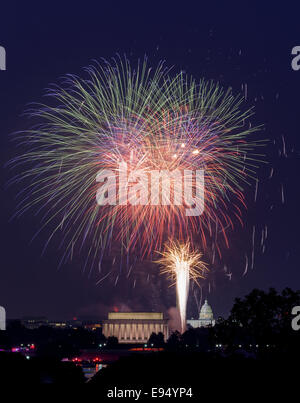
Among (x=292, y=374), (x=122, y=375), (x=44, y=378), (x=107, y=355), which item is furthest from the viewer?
(x=107, y=355)

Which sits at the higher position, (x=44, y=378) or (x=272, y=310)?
(x=272, y=310)

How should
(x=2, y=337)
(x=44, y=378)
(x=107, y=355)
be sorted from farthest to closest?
(x=107, y=355) → (x=2, y=337) → (x=44, y=378)

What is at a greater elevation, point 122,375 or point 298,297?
point 298,297
